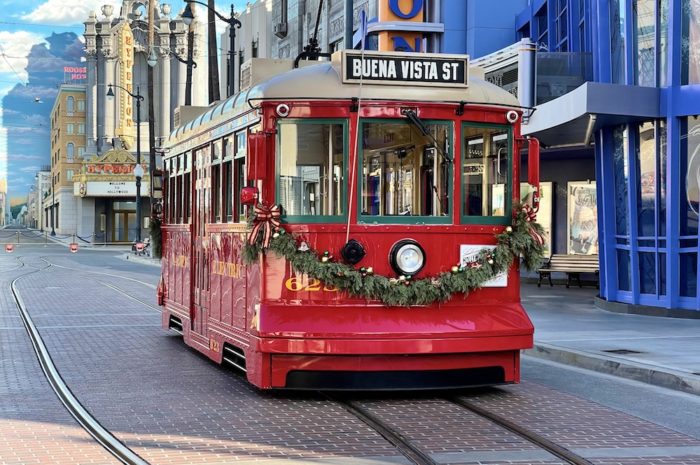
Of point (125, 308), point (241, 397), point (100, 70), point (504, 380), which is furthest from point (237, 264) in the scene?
point (100, 70)

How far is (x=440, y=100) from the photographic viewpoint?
990 centimetres

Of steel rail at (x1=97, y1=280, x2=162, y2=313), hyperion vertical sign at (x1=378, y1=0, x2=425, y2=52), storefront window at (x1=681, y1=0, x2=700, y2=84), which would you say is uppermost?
hyperion vertical sign at (x1=378, y1=0, x2=425, y2=52)

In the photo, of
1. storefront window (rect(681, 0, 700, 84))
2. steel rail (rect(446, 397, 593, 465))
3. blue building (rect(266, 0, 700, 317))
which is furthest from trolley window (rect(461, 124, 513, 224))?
storefront window (rect(681, 0, 700, 84))

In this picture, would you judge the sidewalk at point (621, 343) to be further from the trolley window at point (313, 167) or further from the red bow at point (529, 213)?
the trolley window at point (313, 167)

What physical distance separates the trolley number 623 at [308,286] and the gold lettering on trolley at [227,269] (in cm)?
96

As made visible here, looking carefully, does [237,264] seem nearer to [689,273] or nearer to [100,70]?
[689,273]

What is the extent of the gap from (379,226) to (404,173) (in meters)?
0.54

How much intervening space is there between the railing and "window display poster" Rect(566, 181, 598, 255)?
15.9 ft

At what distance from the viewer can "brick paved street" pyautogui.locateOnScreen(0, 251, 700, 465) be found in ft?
24.6

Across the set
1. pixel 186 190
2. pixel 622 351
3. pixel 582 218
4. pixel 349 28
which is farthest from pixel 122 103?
pixel 622 351

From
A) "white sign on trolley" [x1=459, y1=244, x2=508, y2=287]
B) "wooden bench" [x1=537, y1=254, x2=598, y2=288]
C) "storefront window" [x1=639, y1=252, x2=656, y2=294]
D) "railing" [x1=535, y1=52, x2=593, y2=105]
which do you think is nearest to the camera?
"white sign on trolley" [x1=459, y1=244, x2=508, y2=287]

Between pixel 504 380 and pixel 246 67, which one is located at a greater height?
pixel 246 67

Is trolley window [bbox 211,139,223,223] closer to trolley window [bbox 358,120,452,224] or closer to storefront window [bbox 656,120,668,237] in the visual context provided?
trolley window [bbox 358,120,452,224]

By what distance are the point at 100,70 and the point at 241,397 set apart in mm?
89183
